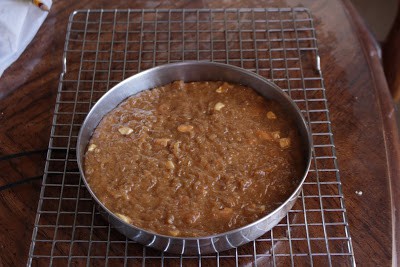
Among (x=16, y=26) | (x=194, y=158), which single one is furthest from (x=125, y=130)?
(x=16, y=26)

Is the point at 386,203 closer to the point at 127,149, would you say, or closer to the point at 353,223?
the point at 353,223

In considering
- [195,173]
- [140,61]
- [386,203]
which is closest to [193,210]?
[195,173]

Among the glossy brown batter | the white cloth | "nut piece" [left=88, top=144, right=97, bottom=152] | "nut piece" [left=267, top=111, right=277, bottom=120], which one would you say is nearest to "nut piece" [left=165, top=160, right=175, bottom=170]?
the glossy brown batter

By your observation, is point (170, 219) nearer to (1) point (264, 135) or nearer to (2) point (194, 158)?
(2) point (194, 158)

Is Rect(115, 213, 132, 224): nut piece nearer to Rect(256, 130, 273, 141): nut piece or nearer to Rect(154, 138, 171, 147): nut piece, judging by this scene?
Rect(154, 138, 171, 147): nut piece

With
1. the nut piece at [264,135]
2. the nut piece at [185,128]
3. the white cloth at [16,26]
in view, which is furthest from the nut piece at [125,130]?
the white cloth at [16,26]

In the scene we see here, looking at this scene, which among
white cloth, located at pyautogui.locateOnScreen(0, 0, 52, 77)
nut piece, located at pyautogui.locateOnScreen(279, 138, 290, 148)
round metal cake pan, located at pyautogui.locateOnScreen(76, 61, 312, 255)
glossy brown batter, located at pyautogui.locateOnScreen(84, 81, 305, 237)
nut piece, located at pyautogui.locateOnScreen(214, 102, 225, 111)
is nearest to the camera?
round metal cake pan, located at pyautogui.locateOnScreen(76, 61, 312, 255)

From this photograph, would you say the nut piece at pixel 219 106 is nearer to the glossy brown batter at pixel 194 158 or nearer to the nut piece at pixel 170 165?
the glossy brown batter at pixel 194 158
